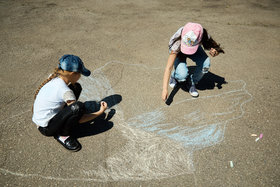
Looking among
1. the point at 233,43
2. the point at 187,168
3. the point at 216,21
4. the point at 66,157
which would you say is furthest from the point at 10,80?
the point at 216,21

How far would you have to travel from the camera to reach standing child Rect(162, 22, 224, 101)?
2490 mm

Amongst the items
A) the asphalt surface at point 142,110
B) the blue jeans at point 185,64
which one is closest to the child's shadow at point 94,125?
the asphalt surface at point 142,110

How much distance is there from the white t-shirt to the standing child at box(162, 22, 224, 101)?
1360mm

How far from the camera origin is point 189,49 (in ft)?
8.38

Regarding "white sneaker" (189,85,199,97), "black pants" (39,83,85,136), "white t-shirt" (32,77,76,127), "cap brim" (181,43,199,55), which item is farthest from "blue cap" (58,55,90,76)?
"white sneaker" (189,85,199,97)

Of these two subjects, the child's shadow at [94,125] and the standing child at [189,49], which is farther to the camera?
the child's shadow at [94,125]

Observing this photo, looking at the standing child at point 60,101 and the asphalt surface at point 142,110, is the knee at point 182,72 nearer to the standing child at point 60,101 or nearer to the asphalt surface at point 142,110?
the asphalt surface at point 142,110

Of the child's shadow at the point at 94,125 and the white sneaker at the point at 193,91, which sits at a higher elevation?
the white sneaker at the point at 193,91

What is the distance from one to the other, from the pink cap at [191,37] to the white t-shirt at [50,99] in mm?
1718

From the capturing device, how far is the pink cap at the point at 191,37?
96.7 inches

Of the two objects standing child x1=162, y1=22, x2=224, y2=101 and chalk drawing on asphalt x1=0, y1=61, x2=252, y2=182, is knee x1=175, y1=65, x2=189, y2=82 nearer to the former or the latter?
standing child x1=162, y1=22, x2=224, y2=101

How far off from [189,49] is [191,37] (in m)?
0.17

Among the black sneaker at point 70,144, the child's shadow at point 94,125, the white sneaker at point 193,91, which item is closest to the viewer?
the black sneaker at point 70,144

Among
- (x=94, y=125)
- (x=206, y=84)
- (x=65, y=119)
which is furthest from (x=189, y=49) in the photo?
(x=65, y=119)
